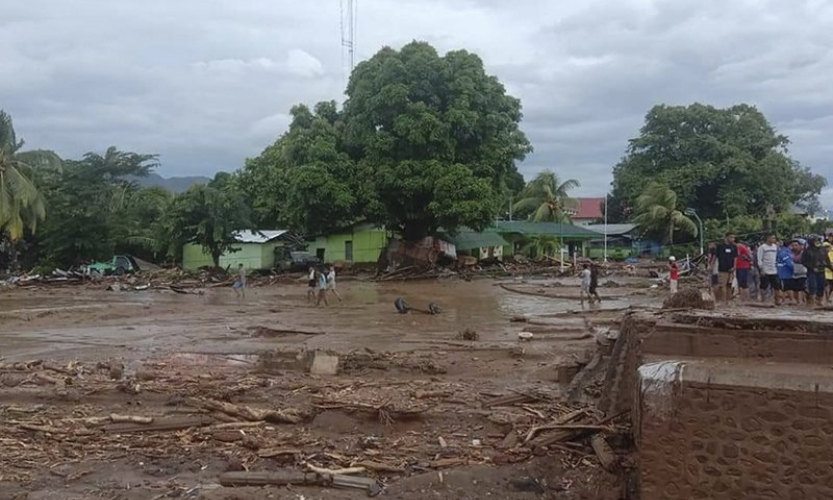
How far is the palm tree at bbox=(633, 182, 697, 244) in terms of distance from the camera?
49156 millimetres

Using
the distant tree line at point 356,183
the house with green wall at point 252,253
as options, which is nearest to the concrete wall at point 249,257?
the house with green wall at point 252,253

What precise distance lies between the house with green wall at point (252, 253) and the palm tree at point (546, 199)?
1982cm

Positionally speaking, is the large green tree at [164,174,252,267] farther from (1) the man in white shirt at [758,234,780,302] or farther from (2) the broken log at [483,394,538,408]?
(2) the broken log at [483,394,538,408]

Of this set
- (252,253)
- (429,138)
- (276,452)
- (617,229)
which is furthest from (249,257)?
(276,452)

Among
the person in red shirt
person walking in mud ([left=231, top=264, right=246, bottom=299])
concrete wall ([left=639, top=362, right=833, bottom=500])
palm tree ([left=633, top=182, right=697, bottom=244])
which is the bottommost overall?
person walking in mud ([left=231, top=264, right=246, bottom=299])

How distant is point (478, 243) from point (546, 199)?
534 inches

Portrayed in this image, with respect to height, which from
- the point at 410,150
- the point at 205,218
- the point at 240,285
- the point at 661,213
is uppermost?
the point at 410,150

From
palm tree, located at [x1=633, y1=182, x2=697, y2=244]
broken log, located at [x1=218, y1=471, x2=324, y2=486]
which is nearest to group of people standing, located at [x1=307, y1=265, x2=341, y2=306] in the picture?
broken log, located at [x1=218, y1=471, x2=324, y2=486]

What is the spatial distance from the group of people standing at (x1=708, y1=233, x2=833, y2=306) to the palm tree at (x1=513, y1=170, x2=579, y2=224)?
124 ft

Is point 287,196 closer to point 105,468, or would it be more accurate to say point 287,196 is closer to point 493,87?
point 493,87

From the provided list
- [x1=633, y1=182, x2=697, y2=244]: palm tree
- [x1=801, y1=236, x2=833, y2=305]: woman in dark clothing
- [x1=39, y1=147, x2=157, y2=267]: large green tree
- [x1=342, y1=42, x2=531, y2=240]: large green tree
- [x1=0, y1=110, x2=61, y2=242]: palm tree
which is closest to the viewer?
[x1=801, y1=236, x2=833, y2=305]: woman in dark clothing

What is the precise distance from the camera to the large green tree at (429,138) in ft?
116

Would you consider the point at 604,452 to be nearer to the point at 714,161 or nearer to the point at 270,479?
the point at 270,479

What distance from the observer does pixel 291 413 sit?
312 inches
